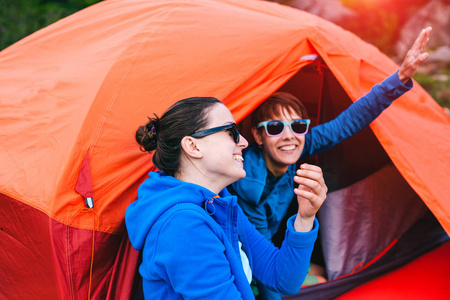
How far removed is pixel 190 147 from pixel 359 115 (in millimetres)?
989

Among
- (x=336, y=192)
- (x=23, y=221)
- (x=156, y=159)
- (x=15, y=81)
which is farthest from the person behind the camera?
(x=336, y=192)

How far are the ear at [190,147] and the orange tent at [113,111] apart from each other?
1.43 ft

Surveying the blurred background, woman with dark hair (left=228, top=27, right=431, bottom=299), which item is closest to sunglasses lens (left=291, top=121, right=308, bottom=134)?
woman with dark hair (left=228, top=27, right=431, bottom=299)

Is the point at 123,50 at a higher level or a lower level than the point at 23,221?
higher

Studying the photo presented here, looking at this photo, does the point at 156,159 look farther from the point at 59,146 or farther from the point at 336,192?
the point at 336,192

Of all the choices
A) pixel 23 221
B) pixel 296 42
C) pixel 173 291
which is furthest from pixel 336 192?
pixel 23 221

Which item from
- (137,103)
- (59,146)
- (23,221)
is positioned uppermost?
(137,103)

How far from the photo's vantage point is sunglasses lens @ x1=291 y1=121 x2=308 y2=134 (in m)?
1.77

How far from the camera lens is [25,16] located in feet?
20.3

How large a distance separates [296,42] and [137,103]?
826 mm

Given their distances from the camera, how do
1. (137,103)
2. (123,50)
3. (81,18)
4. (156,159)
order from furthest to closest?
(81,18) < (123,50) < (137,103) < (156,159)

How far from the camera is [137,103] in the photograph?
1.61 m

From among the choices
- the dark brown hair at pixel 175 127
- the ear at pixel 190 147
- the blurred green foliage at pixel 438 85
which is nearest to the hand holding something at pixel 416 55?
the dark brown hair at pixel 175 127

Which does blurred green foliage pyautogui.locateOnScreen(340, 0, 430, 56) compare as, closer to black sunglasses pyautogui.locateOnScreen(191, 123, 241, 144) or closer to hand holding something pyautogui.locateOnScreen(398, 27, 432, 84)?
hand holding something pyautogui.locateOnScreen(398, 27, 432, 84)
